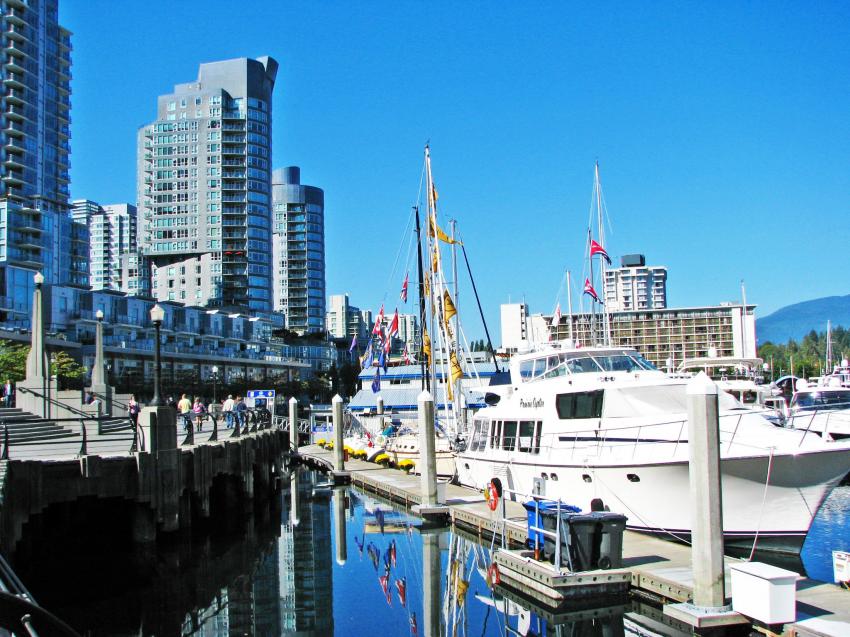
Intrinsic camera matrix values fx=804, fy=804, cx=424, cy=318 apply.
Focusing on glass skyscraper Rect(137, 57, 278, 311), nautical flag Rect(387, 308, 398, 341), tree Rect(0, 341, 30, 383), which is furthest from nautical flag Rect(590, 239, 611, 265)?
glass skyscraper Rect(137, 57, 278, 311)

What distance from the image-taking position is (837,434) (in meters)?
38.7

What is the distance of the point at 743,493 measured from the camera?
19.3 meters

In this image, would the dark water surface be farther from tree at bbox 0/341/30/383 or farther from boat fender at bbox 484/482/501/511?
tree at bbox 0/341/30/383

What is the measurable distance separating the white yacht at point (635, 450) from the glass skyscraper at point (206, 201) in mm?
127799

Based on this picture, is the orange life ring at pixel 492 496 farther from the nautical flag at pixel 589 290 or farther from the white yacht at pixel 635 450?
the nautical flag at pixel 589 290

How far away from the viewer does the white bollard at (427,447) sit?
→ 2680 centimetres

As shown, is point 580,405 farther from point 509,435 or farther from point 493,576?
point 493,576

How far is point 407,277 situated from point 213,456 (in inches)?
815

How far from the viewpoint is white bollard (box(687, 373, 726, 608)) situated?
14.1m

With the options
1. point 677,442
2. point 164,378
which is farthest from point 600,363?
point 164,378

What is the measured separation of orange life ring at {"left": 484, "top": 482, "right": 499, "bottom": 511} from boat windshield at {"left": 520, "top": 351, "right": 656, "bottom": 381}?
4110 millimetres

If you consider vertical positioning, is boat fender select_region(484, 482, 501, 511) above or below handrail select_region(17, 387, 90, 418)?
below

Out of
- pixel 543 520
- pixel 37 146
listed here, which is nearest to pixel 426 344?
pixel 543 520

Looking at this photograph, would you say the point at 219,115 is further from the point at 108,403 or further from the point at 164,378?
the point at 108,403
